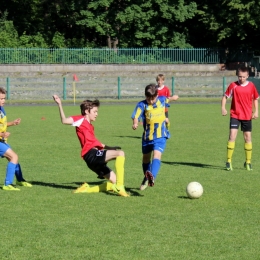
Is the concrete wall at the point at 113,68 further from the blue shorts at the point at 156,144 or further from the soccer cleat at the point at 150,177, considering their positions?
the soccer cleat at the point at 150,177

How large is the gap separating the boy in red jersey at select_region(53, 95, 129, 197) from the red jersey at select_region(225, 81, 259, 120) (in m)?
3.68

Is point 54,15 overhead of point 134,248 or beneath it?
overhead

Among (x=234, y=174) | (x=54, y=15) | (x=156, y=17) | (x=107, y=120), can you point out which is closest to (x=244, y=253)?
(x=234, y=174)

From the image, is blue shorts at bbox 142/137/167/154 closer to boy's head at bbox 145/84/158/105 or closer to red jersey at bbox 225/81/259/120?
boy's head at bbox 145/84/158/105

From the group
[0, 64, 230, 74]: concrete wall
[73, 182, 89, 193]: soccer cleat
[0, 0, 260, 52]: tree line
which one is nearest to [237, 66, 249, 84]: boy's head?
[73, 182, 89, 193]: soccer cleat

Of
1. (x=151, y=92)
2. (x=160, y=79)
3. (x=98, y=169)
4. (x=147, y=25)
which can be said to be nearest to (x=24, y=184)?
(x=98, y=169)

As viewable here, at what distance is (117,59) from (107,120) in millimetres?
20313

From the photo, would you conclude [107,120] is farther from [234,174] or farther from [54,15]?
[54,15]

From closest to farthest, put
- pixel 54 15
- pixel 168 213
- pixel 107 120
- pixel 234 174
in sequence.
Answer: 1. pixel 168 213
2. pixel 234 174
3. pixel 107 120
4. pixel 54 15

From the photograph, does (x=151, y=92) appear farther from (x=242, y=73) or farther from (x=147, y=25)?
(x=147, y=25)

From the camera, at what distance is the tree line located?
4744 centimetres

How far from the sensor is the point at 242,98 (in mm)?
12969

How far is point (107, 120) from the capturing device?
2581 cm

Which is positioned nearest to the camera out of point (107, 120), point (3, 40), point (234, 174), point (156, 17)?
point (234, 174)
